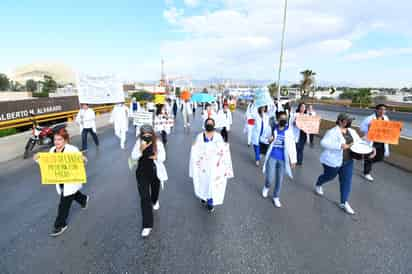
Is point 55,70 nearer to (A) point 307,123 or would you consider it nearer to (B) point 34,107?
(B) point 34,107

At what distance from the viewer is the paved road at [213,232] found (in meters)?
2.38

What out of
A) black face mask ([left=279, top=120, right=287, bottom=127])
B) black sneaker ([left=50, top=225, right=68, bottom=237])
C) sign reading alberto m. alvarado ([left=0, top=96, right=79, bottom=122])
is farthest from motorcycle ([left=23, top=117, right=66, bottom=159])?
black face mask ([left=279, top=120, right=287, bottom=127])

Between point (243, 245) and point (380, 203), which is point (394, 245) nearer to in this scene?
point (380, 203)

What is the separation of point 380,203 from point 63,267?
200 inches

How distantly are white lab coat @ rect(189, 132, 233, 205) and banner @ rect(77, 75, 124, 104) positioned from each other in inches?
198

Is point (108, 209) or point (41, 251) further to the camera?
point (108, 209)

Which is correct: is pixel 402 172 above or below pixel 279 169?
below

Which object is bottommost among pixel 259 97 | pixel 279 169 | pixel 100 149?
pixel 100 149

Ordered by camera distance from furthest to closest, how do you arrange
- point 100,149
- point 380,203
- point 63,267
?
point 100,149
point 380,203
point 63,267

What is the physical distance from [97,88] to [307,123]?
6701mm

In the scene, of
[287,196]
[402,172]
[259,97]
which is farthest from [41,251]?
[402,172]

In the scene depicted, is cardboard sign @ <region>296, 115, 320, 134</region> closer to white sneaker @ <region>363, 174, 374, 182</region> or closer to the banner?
white sneaker @ <region>363, 174, 374, 182</region>

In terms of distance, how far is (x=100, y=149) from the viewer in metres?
7.44

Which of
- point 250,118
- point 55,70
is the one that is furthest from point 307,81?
point 55,70
